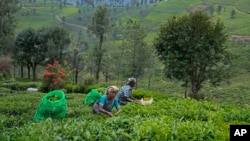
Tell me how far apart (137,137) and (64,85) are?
2704 cm

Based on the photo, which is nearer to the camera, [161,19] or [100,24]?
[100,24]

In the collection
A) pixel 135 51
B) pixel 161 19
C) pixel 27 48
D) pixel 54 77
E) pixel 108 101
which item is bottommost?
pixel 54 77

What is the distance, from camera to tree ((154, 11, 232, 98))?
28.2 metres

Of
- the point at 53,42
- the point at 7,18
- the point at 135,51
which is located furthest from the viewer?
the point at 53,42

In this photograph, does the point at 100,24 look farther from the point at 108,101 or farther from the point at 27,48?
the point at 108,101

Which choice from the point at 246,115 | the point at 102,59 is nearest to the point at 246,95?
the point at 102,59

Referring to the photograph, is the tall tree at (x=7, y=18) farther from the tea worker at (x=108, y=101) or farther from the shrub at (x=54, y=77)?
the tea worker at (x=108, y=101)

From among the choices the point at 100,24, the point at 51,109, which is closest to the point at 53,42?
the point at 100,24

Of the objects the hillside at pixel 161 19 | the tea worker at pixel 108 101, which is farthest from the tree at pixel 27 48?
the tea worker at pixel 108 101

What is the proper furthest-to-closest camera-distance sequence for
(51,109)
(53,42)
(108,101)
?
1. (53,42)
2. (51,109)
3. (108,101)

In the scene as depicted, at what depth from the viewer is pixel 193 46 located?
92.9ft

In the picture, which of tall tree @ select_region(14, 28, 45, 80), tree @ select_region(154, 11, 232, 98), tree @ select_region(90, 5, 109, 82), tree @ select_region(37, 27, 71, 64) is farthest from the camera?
tall tree @ select_region(14, 28, 45, 80)

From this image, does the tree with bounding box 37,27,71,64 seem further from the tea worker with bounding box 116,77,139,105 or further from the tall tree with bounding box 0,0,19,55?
the tea worker with bounding box 116,77,139,105

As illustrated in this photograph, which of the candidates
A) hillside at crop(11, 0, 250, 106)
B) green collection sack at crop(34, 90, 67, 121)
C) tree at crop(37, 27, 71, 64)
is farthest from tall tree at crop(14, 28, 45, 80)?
green collection sack at crop(34, 90, 67, 121)
